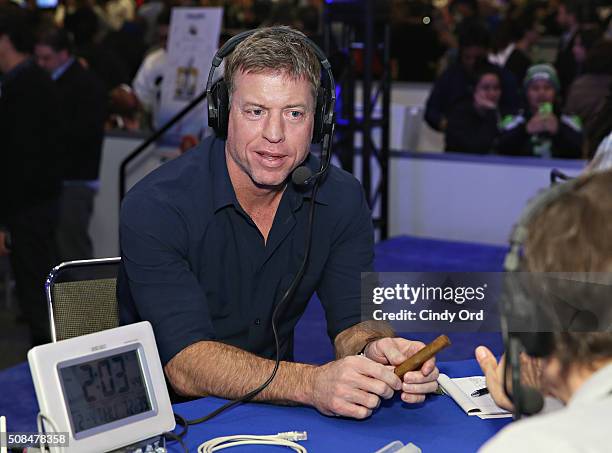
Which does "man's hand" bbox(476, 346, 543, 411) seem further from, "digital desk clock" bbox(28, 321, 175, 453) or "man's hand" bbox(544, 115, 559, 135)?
"man's hand" bbox(544, 115, 559, 135)

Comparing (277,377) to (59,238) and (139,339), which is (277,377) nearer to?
(139,339)

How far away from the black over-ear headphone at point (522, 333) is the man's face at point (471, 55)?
17.8ft

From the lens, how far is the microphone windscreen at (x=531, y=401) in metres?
1.19

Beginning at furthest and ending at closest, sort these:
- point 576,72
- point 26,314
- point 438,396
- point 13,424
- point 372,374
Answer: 1. point 576,72
2. point 26,314
3. point 13,424
4. point 438,396
5. point 372,374

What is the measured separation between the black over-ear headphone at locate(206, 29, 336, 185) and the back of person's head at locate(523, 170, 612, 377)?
1.13 m

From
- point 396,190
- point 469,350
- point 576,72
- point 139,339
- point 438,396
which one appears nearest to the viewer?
point 139,339

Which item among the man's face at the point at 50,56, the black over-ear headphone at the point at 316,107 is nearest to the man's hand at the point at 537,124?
the man's face at the point at 50,56

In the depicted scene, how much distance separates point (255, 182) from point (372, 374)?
600 millimetres

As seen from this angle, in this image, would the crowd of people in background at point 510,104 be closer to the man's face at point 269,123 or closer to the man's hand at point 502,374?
the man's face at point 269,123

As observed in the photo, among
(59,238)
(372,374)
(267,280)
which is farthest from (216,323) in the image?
(59,238)

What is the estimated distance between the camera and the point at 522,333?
1.17 m

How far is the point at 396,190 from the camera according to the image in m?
6.24

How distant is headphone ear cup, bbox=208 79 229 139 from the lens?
2219 millimetres

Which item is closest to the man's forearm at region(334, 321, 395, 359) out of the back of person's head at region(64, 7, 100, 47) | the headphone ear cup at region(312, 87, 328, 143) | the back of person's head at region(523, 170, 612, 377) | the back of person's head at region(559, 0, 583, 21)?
the headphone ear cup at region(312, 87, 328, 143)
